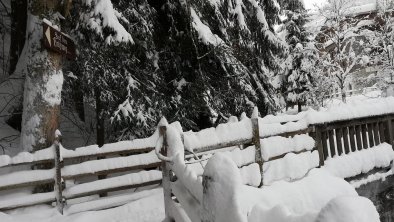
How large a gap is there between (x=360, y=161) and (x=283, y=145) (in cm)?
158

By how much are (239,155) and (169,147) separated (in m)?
1.66

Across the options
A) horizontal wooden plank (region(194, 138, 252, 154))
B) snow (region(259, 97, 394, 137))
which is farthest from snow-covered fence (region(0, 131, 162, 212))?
snow (region(259, 97, 394, 137))

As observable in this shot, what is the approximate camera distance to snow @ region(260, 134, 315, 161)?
5.74 meters

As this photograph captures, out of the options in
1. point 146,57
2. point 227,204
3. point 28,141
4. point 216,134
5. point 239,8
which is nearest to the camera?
point 227,204

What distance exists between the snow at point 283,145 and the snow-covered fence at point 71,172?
1.82m

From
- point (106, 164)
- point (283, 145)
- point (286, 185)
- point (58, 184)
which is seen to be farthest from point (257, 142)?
point (58, 184)

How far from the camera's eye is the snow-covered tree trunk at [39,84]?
552 cm

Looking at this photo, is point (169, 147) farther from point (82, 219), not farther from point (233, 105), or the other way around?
point (233, 105)

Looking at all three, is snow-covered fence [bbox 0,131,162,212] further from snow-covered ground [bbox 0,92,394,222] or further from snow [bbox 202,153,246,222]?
snow [bbox 202,153,246,222]

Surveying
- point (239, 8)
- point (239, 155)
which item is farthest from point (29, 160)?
point (239, 8)

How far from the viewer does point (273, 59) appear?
36.7ft

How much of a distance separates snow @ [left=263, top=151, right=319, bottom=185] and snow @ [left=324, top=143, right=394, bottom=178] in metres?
0.42

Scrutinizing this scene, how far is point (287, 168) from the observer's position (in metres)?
5.89

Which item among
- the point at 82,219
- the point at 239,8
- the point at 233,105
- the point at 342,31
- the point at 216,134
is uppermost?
the point at 342,31
